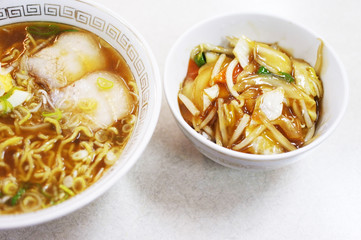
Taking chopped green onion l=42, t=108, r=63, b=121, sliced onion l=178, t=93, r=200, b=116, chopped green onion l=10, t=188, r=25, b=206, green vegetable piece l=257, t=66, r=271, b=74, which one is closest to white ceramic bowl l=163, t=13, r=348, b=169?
sliced onion l=178, t=93, r=200, b=116

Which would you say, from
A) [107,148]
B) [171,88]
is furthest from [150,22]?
[107,148]

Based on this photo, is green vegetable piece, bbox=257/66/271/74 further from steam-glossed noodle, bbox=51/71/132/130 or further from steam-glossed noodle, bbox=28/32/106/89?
steam-glossed noodle, bbox=28/32/106/89

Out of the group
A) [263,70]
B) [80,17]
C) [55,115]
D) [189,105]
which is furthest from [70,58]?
Answer: [263,70]

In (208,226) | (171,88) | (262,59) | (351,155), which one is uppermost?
(262,59)

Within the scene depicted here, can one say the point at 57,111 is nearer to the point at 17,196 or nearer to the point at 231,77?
the point at 17,196

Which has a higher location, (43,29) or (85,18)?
(85,18)

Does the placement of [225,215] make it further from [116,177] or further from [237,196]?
[116,177]

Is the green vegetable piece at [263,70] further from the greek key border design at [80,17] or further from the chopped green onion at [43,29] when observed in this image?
the chopped green onion at [43,29]
